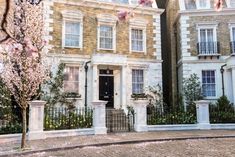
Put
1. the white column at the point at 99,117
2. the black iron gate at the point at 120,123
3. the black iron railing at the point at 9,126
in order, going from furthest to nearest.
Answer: the black iron gate at the point at 120,123
the white column at the point at 99,117
the black iron railing at the point at 9,126

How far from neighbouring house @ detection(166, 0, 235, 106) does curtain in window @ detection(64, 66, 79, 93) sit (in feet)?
26.3

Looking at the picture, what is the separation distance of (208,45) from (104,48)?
792cm

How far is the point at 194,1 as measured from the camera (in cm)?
2464

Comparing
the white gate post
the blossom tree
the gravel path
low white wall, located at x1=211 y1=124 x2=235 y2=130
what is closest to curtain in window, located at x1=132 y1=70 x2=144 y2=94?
the white gate post

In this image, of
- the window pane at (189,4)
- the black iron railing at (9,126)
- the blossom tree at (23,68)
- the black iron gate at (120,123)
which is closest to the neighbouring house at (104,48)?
the window pane at (189,4)

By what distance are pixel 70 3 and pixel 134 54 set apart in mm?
5913

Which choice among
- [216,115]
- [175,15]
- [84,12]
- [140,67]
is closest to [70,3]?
[84,12]

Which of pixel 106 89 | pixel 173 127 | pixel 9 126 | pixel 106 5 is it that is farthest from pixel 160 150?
pixel 106 5

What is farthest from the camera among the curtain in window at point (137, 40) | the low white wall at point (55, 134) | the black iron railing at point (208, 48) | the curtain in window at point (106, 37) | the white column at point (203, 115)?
the curtain in window at point (137, 40)

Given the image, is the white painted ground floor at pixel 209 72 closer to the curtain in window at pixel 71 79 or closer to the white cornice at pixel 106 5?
the white cornice at pixel 106 5

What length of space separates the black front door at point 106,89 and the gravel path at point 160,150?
384 inches

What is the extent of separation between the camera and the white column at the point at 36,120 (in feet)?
44.6

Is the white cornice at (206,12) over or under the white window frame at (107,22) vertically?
over

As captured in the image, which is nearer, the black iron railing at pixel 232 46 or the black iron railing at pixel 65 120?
the black iron railing at pixel 65 120
